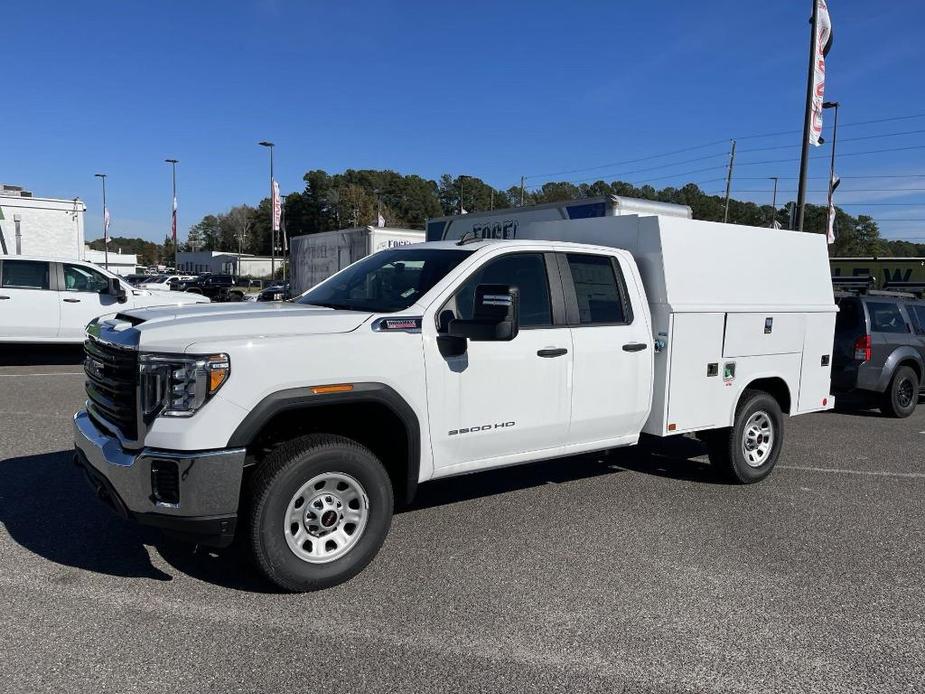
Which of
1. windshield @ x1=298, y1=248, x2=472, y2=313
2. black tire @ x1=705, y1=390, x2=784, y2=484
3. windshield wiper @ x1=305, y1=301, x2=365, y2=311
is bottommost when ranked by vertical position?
black tire @ x1=705, y1=390, x2=784, y2=484

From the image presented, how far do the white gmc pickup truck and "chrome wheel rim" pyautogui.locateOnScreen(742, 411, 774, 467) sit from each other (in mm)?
32

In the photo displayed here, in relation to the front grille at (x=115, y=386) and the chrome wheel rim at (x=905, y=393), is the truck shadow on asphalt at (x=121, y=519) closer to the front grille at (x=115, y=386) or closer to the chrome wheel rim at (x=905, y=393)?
the front grille at (x=115, y=386)

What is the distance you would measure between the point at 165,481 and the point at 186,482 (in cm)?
11

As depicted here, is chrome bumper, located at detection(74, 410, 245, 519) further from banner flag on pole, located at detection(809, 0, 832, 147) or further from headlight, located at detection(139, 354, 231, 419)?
banner flag on pole, located at detection(809, 0, 832, 147)

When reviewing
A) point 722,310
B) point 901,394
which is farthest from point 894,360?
point 722,310

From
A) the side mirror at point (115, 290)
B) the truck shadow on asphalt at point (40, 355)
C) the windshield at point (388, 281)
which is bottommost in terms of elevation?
the truck shadow on asphalt at point (40, 355)

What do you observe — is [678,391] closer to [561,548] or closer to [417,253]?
[561,548]

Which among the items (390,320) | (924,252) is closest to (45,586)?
(390,320)

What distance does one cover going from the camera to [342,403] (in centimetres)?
384

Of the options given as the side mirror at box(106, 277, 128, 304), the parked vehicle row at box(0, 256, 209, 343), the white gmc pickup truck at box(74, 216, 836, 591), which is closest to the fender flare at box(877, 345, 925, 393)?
the white gmc pickup truck at box(74, 216, 836, 591)

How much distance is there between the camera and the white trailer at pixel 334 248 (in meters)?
22.4

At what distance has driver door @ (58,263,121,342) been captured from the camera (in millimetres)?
12102

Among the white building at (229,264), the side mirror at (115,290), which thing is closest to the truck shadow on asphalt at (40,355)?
the side mirror at (115,290)

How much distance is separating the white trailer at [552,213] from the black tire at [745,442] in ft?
14.4
